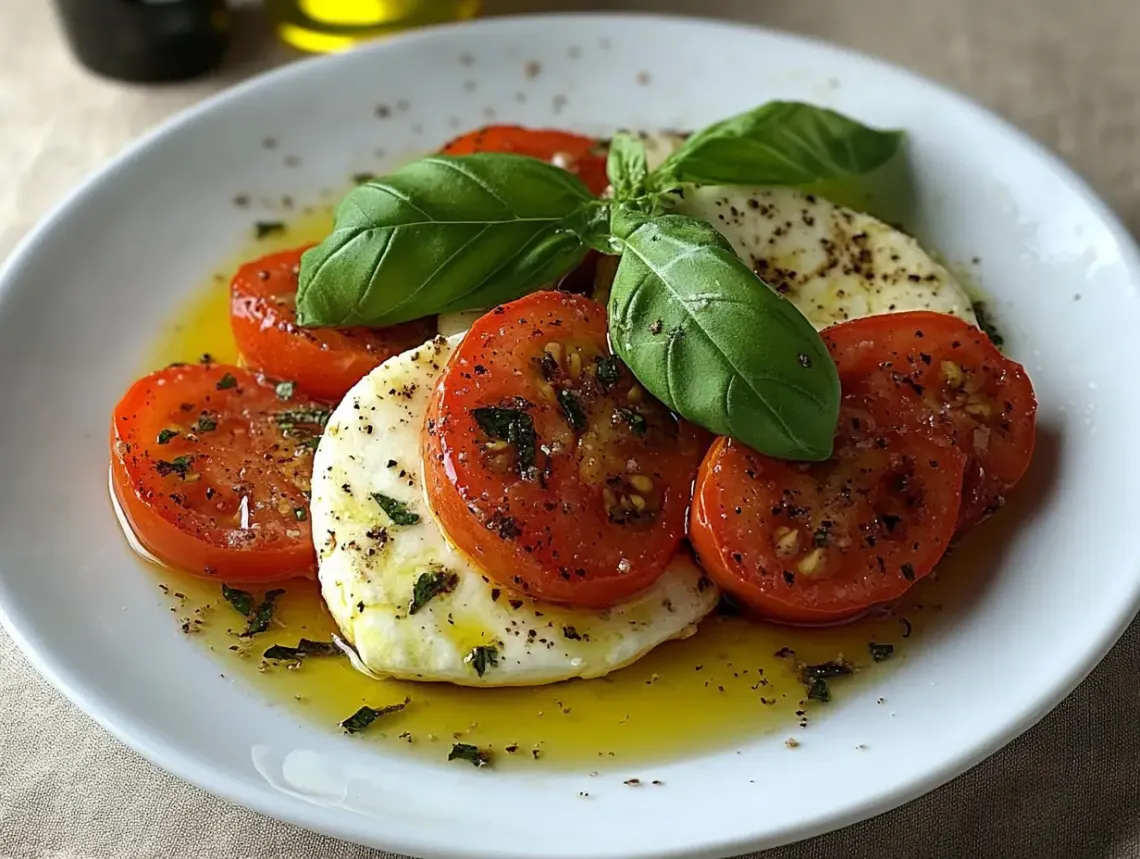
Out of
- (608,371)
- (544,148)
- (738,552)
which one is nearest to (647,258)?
(608,371)

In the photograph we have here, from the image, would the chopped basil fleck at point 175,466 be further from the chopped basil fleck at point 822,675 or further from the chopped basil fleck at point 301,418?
the chopped basil fleck at point 822,675

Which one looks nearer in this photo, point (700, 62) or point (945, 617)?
point (945, 617)

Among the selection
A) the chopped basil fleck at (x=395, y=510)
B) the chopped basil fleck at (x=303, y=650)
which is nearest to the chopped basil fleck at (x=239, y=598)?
the chopped basil fleck at (x=303, y=650)

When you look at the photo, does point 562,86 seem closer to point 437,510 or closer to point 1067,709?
point 437,510

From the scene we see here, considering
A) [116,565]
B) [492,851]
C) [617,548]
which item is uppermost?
[617,548]

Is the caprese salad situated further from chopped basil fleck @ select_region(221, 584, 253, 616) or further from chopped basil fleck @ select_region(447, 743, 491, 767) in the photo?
chopped basil fleck @ select_region(447, 743, 491, 767)

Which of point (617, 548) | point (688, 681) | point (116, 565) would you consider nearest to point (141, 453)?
point (116, 565)
